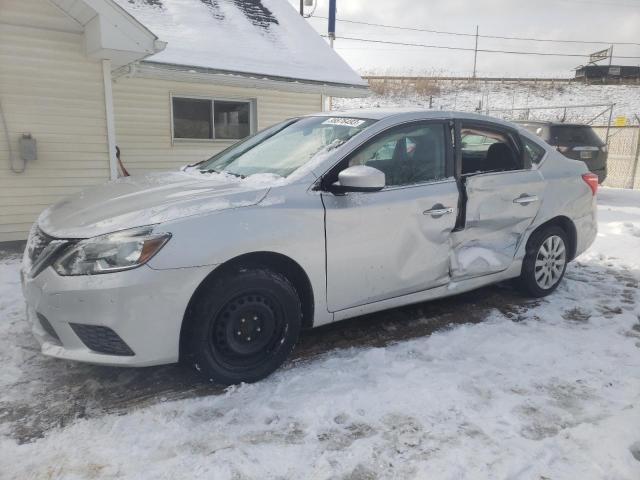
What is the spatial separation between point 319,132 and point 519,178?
1.81 meters

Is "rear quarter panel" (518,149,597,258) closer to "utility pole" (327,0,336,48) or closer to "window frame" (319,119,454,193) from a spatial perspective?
"window frame" (319,119,454,193)

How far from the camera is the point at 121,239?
2609 mm

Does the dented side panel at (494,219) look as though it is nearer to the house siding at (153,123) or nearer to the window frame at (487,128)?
the window frame at (487,128)

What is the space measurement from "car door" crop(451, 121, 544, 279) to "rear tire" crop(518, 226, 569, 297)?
0.78 ft

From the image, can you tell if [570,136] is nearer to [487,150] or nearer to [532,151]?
[532,151]

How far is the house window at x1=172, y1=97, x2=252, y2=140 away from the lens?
31.0 feet

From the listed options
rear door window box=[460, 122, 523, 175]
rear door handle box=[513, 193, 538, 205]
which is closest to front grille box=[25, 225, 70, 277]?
rear door window box=[460, 122, 523, 175]

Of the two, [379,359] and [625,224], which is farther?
[625,224]

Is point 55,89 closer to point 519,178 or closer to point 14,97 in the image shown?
point 14,97

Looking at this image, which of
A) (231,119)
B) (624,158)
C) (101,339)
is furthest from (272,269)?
(624,158)

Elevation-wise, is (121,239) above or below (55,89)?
below

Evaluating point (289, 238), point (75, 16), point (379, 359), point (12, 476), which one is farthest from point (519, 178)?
point (75, 16)

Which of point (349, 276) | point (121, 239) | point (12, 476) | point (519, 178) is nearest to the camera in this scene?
point (12, 476)

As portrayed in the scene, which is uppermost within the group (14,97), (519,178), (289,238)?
(14,97)
